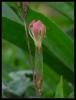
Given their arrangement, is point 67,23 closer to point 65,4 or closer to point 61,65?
point 65,4

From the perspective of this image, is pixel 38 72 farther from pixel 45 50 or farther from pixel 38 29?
pixel 45 50

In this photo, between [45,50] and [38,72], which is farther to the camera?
[45,50]

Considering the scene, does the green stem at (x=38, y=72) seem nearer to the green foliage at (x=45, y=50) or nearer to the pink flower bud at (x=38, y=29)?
the pink flower bud at (x=38, y=29)

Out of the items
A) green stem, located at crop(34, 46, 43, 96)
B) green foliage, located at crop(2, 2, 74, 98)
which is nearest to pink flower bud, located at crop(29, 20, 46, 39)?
green stem, located at crop(34, 46, 43, 96)

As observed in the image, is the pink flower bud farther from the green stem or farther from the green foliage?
the green foliage

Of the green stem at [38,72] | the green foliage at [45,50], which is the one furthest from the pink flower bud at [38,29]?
the green foliage at [45,50]

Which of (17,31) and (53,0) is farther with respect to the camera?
(53,0)

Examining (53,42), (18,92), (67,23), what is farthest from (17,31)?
(67,23)

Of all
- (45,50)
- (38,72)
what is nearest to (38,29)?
(38,72)

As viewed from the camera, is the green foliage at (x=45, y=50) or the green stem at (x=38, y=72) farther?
the green foliage at (x=45, y=50)

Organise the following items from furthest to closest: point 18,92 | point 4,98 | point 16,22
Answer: point 18,92, point 4,98, point 16,22

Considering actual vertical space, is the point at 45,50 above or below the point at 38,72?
below
